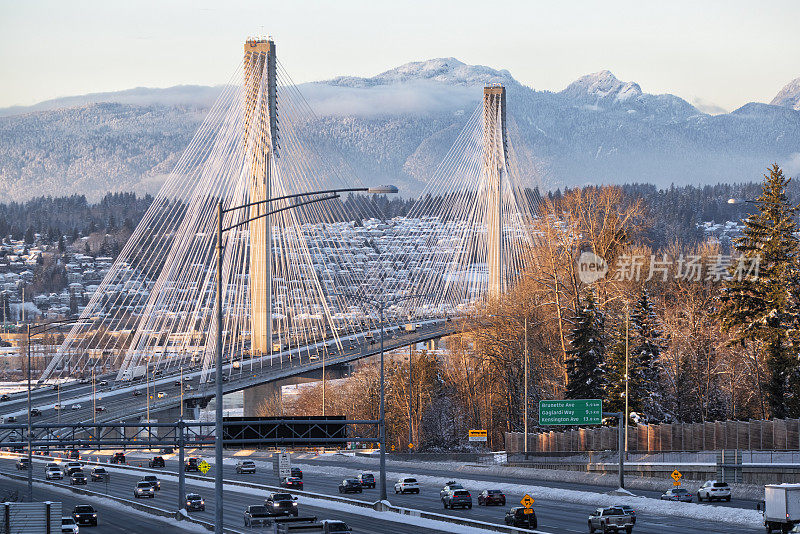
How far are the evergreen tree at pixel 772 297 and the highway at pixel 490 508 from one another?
A: 14.5 meters

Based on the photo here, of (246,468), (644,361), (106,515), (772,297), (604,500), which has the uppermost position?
(772,297)

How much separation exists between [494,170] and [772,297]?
68967 millimetres

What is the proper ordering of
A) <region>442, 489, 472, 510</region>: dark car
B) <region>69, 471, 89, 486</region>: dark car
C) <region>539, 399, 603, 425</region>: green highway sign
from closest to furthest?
<region>442, 489, 472, 510</region>: dark car < <region>539, 399, 603, 425</region>: green highway sign < <region>69, 471, 89, 486</region>: dark car

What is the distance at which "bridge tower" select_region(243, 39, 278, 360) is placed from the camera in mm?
113188

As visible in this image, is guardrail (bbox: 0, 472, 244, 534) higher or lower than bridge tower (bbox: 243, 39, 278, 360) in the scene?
lower

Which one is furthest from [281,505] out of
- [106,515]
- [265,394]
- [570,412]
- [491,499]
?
[265,394]

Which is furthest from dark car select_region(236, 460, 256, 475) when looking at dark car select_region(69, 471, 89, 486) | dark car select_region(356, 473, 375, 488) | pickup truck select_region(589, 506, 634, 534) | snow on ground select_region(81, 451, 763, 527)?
pickup truck select_region(589, 506, 634, 534)

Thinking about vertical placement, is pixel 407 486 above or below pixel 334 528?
below

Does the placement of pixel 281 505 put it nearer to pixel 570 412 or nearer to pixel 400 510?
pixel 400 510

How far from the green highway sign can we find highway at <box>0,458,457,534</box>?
1515cm

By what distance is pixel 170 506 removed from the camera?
71062 millimetres

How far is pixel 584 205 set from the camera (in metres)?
103

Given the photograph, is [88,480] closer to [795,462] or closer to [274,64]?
[274,64]

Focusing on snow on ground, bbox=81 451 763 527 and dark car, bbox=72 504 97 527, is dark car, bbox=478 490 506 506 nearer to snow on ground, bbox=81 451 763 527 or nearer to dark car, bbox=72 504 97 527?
snow on ground, bbox=81 451 763 527
